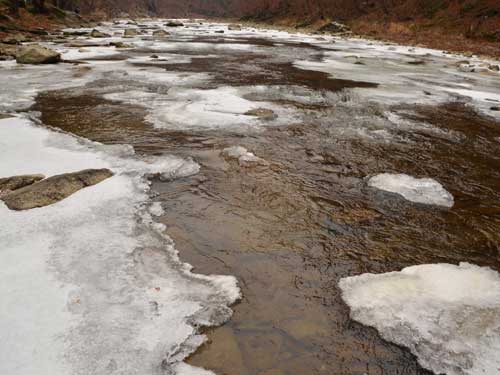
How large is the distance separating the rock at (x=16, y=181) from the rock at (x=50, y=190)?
21 centimetres

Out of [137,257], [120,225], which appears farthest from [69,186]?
[137,257]

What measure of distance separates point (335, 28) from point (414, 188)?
43600mm

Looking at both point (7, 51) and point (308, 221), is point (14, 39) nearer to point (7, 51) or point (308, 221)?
point (7, 51)

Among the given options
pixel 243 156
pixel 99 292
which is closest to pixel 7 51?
pixel 243 156

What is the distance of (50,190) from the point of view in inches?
206

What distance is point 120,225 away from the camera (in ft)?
15.4

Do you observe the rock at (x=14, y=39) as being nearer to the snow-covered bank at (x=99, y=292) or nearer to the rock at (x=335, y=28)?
the snow-covered bank at (x=99, y=292)

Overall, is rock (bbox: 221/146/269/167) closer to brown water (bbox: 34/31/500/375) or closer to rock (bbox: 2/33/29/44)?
brown water (bbox: 34/31/500/375)

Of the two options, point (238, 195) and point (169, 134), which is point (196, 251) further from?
point (169, 134)

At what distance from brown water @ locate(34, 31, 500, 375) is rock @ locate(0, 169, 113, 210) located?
1043 millimetres

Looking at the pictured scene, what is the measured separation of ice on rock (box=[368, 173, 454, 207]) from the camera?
19.0ft

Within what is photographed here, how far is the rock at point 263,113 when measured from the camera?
957 centimetres

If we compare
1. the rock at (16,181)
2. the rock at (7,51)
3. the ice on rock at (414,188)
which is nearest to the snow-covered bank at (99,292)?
the rock at (16,181)

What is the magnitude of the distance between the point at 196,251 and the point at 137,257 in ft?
2.12
